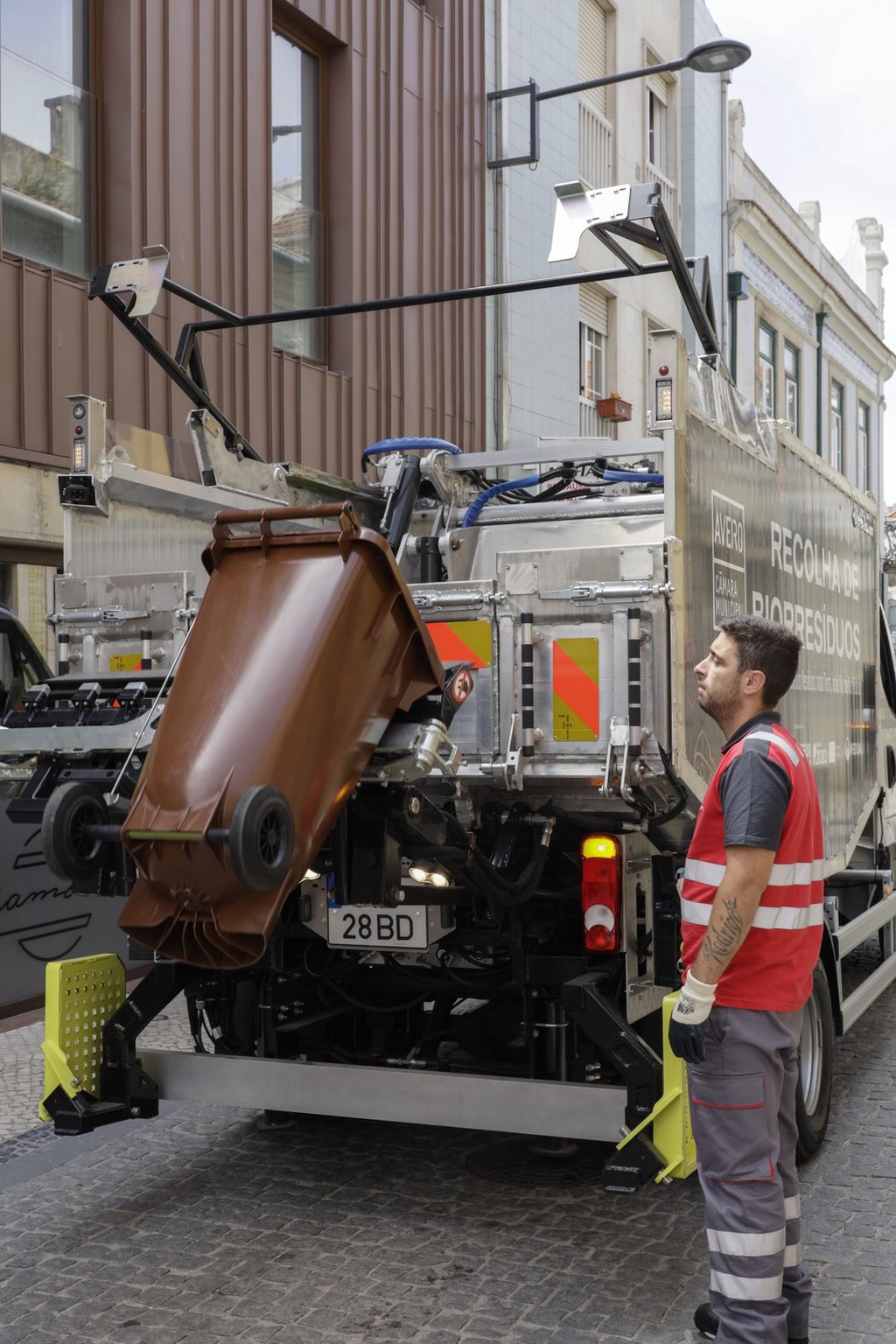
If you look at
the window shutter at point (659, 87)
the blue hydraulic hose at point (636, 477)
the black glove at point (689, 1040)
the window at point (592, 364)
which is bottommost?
the black glove at point (689, 1040)

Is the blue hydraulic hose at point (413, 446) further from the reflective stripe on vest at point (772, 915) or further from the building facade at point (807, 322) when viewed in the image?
the building facade at point (807, 322)

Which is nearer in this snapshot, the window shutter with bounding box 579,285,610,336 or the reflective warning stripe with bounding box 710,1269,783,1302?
the reflective warning stripe with bounding box 710,1269,783,1302

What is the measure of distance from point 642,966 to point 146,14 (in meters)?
7.81

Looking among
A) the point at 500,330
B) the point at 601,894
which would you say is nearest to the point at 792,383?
the point at 500,330

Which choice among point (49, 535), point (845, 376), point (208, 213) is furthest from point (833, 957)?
point (845, 376)

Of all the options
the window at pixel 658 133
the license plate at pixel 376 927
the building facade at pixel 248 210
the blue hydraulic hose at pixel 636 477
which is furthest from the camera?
the window at pixel 658 133

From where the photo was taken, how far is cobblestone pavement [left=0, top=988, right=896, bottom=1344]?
417 cm

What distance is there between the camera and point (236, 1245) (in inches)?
188

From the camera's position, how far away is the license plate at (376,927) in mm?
4957

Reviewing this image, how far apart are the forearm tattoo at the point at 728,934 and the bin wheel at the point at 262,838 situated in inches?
42.7

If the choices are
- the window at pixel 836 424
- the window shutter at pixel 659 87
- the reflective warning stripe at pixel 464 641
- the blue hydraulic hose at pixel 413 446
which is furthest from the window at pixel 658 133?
the reflective warning stripe at pixel 464 641

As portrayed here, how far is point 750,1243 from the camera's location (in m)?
3.65

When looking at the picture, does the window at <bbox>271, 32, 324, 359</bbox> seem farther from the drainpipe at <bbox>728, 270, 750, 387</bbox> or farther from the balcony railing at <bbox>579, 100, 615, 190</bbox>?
the drainpipe at <bbox>728, 270, 750, 387</bbox>

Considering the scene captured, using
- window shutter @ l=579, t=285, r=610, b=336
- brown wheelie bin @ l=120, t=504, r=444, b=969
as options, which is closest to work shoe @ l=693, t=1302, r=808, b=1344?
brown wheelie bin @ l=120, t=504, r=444, b=969
